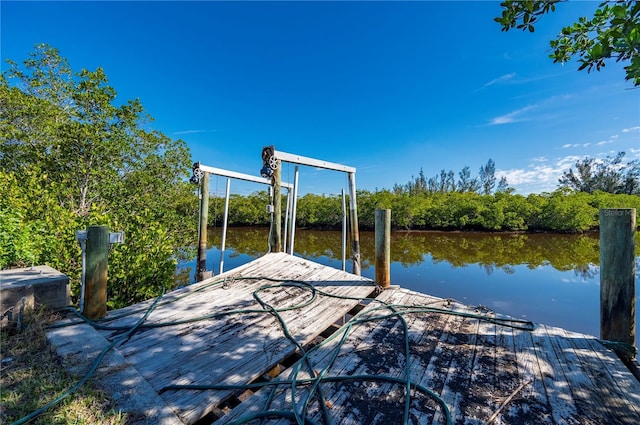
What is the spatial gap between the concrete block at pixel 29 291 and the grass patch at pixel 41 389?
17 centimetres

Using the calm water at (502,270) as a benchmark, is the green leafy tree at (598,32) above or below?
above

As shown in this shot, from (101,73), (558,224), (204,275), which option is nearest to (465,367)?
(204,275)

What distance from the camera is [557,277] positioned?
329 inches

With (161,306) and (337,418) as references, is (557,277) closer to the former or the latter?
(337,418)

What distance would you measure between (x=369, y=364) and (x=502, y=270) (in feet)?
31.6

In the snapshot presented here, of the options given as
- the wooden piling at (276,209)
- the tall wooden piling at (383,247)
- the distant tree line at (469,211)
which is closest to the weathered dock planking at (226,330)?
the tall wooden piling at (383,247)

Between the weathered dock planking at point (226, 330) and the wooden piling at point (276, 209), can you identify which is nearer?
the weathered dock planking at point (226, 330)

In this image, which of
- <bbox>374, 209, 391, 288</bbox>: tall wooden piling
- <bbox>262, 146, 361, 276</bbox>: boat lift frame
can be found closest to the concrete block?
<bbox>262, 146, 361, 276</bbox>: boat lift frame

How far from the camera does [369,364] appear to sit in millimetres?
1778

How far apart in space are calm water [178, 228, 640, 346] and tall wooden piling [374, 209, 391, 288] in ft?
14.7

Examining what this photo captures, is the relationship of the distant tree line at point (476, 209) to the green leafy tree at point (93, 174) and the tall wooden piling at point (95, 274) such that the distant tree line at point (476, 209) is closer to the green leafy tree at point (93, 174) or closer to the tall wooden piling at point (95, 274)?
the green leafy tree at point (93, 174)

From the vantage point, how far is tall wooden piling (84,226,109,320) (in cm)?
222

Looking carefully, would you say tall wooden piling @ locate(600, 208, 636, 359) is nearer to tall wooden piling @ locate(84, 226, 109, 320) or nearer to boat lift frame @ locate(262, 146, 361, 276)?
boat lift frame @ locate(262, 146, 361, 276)

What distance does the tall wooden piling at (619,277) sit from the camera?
2047mm
